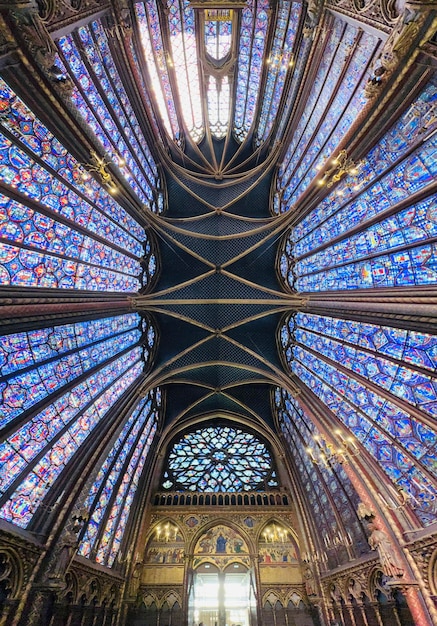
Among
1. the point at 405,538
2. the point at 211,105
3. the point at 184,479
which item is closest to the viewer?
the point at 405,538

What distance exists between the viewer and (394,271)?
9.45 m

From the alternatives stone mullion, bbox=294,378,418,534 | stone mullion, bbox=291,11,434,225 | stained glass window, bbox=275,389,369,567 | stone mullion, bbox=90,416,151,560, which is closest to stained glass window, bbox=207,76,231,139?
stone mullion, bbox=291,11,434,225

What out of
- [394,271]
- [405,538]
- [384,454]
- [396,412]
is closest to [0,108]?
[394,271]

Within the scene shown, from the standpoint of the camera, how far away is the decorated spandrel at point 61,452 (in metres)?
8.64

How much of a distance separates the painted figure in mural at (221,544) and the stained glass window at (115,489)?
182 inches

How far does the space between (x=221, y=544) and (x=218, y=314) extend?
1174 cm

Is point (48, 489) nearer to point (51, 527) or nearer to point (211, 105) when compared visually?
point (51, 527)

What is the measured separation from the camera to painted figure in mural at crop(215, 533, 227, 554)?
1434 cm

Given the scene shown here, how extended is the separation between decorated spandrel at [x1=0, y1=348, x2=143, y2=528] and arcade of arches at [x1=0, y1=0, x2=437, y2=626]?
3.4 inches

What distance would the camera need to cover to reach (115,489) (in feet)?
43.4

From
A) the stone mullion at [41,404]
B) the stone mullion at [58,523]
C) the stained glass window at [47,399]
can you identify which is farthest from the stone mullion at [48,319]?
the stone mullion at [58,523]

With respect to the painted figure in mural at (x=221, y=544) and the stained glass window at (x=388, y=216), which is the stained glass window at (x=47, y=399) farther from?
the stained glass window at (x=388, y=216)

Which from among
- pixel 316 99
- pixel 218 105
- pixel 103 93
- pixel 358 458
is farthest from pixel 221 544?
pixel 218 105

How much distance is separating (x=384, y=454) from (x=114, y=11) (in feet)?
55.8
